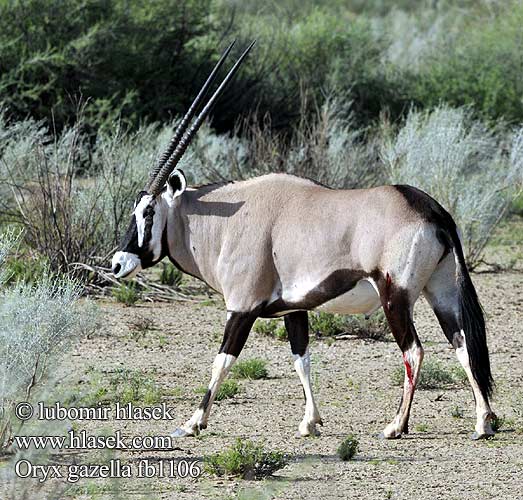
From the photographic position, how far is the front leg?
794 centimetres

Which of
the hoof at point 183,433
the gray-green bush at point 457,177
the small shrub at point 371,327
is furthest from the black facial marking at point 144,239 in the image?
the gray-green bush at point 457,177

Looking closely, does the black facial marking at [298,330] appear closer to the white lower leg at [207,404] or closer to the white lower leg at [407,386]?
the white lower leg at [207,404]

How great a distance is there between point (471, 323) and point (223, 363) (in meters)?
1.52

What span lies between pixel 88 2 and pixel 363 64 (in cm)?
695

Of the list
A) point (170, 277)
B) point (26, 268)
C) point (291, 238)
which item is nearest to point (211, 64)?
point (170, 277)

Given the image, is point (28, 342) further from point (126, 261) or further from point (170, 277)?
point (170, 277)

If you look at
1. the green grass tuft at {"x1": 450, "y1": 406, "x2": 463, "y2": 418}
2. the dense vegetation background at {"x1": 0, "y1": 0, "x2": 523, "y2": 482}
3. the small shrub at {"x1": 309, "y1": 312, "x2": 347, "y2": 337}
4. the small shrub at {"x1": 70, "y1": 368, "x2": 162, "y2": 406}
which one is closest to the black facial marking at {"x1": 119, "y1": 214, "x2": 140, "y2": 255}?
the dense vegetation background at {"x1": 0, "y1": 0, "x2": 523, "y2": 482}

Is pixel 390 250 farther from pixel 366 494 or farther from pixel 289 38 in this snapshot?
pixel 289 38

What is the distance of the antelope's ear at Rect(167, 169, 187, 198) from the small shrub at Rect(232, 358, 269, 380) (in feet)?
6.47

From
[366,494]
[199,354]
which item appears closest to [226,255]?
[366,494]

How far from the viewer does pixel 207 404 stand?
796 centimetres

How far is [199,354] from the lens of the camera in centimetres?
1091

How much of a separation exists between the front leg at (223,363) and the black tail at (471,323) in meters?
1.27

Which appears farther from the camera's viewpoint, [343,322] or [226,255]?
[343,322]
